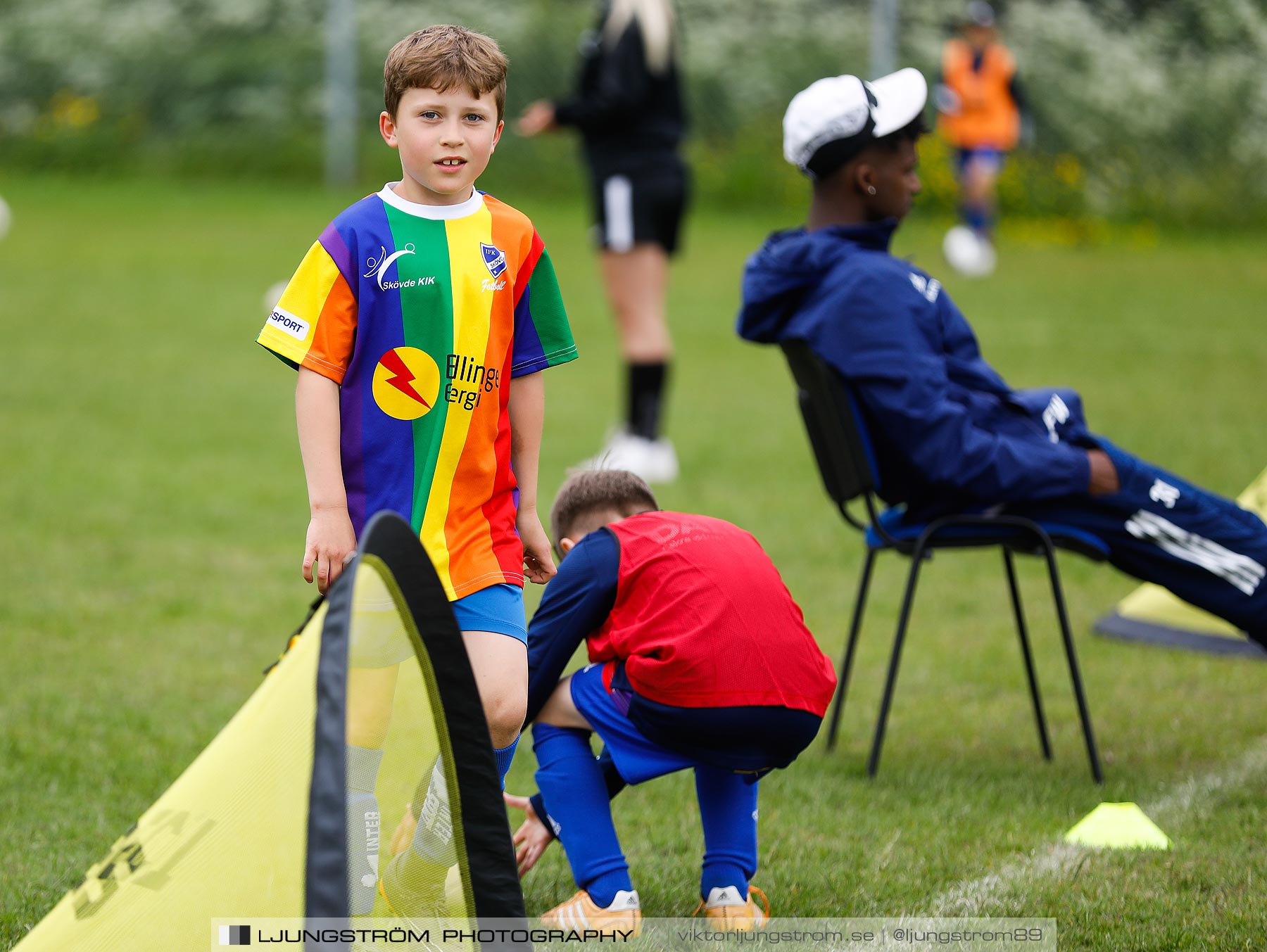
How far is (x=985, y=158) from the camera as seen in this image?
47.3 ft

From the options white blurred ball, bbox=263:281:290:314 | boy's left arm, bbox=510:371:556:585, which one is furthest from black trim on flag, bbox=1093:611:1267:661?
white blurred ball, bbox=263:281:290:314

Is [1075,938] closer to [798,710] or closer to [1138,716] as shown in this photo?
[798,710]

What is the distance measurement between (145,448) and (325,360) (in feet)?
17.0

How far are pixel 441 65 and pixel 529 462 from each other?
683 mm

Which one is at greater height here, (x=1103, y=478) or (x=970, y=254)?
(x=1103, y=478)

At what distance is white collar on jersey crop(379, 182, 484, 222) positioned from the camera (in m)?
2.48

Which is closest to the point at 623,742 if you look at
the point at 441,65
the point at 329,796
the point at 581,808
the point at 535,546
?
the point at 581,808

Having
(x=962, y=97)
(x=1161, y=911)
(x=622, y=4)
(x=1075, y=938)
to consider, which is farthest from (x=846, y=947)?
(x=962, y=97)

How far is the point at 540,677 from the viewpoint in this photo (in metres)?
2.75

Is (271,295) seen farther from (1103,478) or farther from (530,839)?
(530,839)

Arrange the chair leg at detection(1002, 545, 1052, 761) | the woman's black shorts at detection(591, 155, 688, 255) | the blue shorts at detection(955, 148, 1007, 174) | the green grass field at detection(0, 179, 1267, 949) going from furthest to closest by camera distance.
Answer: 1. the blue shorts at detection(955, 148, 1007, 174)
2. the woman's black shorts at detection(591, 155, 688, 255)
3. the chair leg at detection(1002, 545, 1052, 761)
4. the green grass field at detection(0, 179, 1267, 949)

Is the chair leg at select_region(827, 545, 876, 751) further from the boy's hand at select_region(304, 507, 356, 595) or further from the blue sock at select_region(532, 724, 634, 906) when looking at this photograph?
the boy's hand at select_region(304, 507, 356, 595)

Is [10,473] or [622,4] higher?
[622,4]

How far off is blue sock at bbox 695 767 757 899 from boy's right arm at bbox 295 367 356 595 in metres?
0.83
